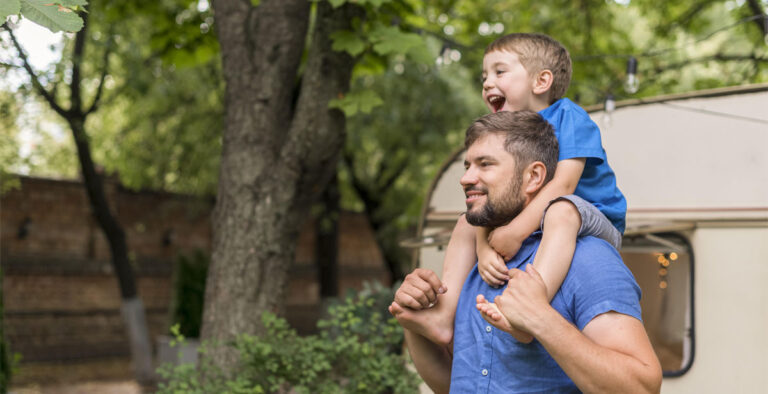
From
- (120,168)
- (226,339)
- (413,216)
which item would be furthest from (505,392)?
(120,168)

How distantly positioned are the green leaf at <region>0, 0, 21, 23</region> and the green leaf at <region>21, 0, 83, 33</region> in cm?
9

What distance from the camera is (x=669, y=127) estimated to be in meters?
5.38

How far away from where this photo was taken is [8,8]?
6.84 ft

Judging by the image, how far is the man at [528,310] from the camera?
5.07ft

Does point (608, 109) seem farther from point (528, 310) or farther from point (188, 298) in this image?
point (188, 298)

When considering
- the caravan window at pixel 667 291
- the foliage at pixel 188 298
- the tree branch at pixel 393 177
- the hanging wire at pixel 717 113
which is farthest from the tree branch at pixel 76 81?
the hanging wire at pixel 717 113

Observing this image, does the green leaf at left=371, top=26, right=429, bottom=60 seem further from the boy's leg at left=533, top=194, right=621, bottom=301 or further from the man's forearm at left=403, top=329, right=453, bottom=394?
the boy's leg at left=533, top=194, right=621, bottom=301

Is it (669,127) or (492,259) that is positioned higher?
(669,127)

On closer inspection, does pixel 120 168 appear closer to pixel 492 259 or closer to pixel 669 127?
pixel 669 127

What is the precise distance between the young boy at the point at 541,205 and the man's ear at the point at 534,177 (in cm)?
3

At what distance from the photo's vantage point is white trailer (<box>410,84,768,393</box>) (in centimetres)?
486

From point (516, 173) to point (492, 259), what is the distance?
225 mm

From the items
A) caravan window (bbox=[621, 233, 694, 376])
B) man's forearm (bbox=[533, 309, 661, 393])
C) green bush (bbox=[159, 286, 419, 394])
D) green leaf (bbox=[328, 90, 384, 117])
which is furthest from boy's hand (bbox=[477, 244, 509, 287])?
caravan window (bbox=[621, 233, 694, 376])

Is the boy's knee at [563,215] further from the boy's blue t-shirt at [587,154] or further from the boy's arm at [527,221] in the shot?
the boy's blue t-shirt at [587,154]
